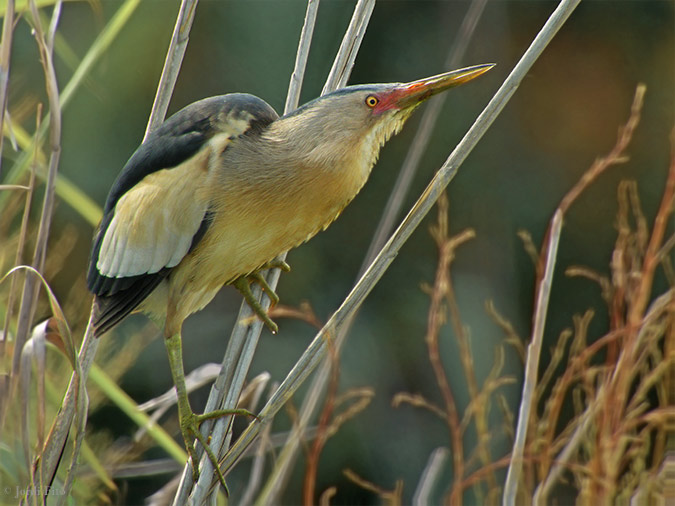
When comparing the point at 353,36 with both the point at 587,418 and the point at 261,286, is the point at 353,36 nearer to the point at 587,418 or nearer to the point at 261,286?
the point at 261,286

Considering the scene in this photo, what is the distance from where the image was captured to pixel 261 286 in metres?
0.91

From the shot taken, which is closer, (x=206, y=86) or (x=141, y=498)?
(x=141, y=498)

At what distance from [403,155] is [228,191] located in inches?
54.7

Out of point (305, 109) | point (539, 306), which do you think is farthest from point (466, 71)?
point (539, 306)

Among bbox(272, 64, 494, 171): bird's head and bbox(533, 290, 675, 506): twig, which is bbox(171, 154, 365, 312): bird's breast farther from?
bbox(533, 290, 675, 506): twig

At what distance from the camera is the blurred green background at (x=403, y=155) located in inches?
80.7

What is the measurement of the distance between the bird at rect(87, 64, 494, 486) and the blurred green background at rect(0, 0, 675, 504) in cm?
110

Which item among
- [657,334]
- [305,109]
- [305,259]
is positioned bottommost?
[305,259]

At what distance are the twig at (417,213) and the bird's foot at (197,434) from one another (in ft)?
0.08

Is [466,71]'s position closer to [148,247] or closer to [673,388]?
[148,247]

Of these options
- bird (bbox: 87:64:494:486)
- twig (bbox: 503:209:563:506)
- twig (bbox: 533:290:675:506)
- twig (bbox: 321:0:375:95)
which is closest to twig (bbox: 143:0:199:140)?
bird (bbox: 87:64:494:486)

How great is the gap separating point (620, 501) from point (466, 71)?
0.61 metres

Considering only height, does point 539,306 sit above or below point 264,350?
above

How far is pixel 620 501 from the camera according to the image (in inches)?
41.6
